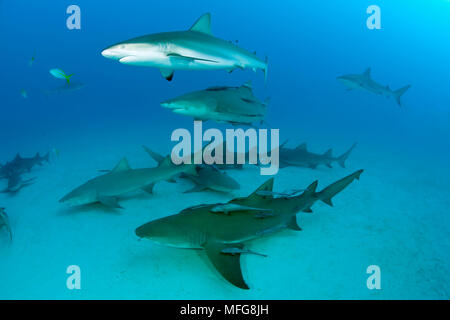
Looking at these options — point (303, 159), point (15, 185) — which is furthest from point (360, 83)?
point (15, 185)

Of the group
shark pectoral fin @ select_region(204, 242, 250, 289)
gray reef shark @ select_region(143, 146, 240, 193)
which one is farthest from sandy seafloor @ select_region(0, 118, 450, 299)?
shark pectoral fin @ select_region(204, 242, 250, 289)

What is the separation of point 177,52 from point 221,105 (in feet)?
2.75

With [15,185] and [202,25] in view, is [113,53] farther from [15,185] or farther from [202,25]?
[15,185]

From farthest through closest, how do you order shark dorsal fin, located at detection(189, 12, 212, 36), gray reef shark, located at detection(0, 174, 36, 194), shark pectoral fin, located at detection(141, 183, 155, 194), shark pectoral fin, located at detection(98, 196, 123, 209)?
gray reef shark, located at detection(0, 174, 36, 194), shark pectoral fin, located at detection(141, 183, 155, 194), shark pectoral fin, located at detection(98, 196, 123, 209), shark dorsal fin, located at detection(189, 12, 212, 36)

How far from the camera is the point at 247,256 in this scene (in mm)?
2684

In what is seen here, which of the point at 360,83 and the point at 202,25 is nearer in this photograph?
the point at 202,25

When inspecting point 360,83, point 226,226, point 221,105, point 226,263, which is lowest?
point 226,263

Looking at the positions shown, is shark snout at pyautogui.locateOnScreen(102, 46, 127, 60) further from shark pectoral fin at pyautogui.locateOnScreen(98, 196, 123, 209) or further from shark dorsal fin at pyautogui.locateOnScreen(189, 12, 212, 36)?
shark pectoral fin at pyautogui.locateOnScreen(98, 196, 123, 209)

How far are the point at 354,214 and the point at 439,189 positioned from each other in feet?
8.27

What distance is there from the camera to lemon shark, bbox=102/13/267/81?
7.96 feet

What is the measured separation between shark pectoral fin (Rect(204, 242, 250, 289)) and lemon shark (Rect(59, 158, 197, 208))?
172 cm

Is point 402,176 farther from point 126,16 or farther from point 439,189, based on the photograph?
point 126,16

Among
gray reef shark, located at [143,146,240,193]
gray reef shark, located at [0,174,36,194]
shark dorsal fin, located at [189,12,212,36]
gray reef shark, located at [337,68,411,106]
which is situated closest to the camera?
shark dorsal fin, located at [189,12,212,36]
